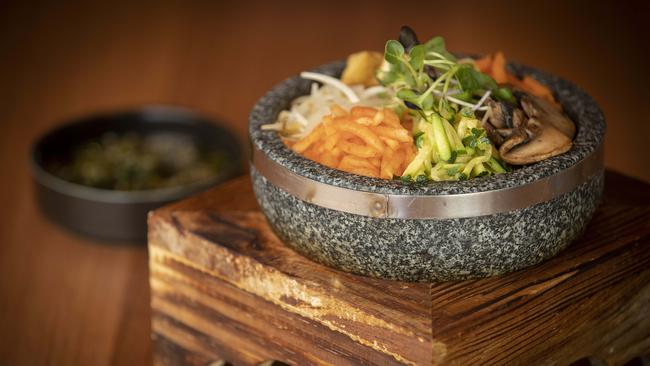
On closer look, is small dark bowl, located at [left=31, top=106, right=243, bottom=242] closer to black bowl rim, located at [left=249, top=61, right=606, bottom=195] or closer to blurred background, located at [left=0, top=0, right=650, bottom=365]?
blurred background, located at [left=0, top=0, right=650, bottom=365]

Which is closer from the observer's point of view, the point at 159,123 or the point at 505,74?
the point at 505,74

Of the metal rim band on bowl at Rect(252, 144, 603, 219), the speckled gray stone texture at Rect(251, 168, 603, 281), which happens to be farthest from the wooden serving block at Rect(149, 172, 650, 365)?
the metal rim band on bowl at Rect(252, 144, 603, 219)

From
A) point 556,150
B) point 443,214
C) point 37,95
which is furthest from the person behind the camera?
point 37,95

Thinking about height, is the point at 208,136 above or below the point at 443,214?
below

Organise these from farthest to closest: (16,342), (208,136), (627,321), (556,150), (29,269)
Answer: (208,136) < (29,269) < (16,342) < (627,321) < (556,150)

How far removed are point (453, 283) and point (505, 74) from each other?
1.44 feet

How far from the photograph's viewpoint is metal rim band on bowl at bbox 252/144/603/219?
1408 millimetres

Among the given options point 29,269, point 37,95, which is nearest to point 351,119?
point 29,269

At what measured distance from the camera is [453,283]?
151 cm

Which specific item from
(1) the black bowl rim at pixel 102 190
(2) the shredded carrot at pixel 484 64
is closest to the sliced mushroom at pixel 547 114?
(2) the shredded carrot at pixel 484 64

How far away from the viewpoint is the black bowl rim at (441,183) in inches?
55.8

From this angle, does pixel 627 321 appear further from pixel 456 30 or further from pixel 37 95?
pixel 37 95

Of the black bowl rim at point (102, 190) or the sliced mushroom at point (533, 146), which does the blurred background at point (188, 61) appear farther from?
the sliced mushroom at point (533, 146)

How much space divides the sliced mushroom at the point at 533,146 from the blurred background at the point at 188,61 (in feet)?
4.04
